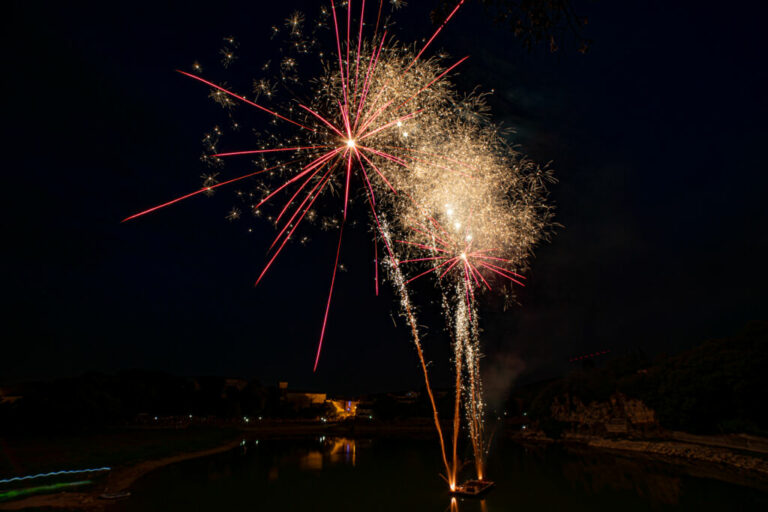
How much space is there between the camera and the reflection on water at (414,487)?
49.2 ft

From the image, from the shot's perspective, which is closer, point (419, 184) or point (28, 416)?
point (419, 184)

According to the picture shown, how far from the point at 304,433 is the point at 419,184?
4925 cm

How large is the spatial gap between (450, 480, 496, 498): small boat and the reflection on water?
310mm

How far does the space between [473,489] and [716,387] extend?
19506mm

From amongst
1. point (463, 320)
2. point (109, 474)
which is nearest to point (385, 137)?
point (463, 320)

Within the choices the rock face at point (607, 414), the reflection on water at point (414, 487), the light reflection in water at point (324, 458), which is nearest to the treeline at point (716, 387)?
the rock face at point (607, 414)

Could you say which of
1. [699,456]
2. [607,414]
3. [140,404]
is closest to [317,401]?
[140,404]

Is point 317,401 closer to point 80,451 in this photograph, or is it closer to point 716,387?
point 80,451

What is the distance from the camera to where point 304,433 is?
174 feet

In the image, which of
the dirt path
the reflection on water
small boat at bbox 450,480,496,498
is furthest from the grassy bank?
small boat at bbox 450,480,496,498

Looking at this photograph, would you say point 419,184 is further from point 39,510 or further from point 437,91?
point 39,510

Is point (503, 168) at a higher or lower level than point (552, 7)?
higher

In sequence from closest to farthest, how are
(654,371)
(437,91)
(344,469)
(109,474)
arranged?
(437,91) → (109,474) → (344,469) → (654,371)

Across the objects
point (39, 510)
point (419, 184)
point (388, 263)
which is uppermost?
point (419, 184)
